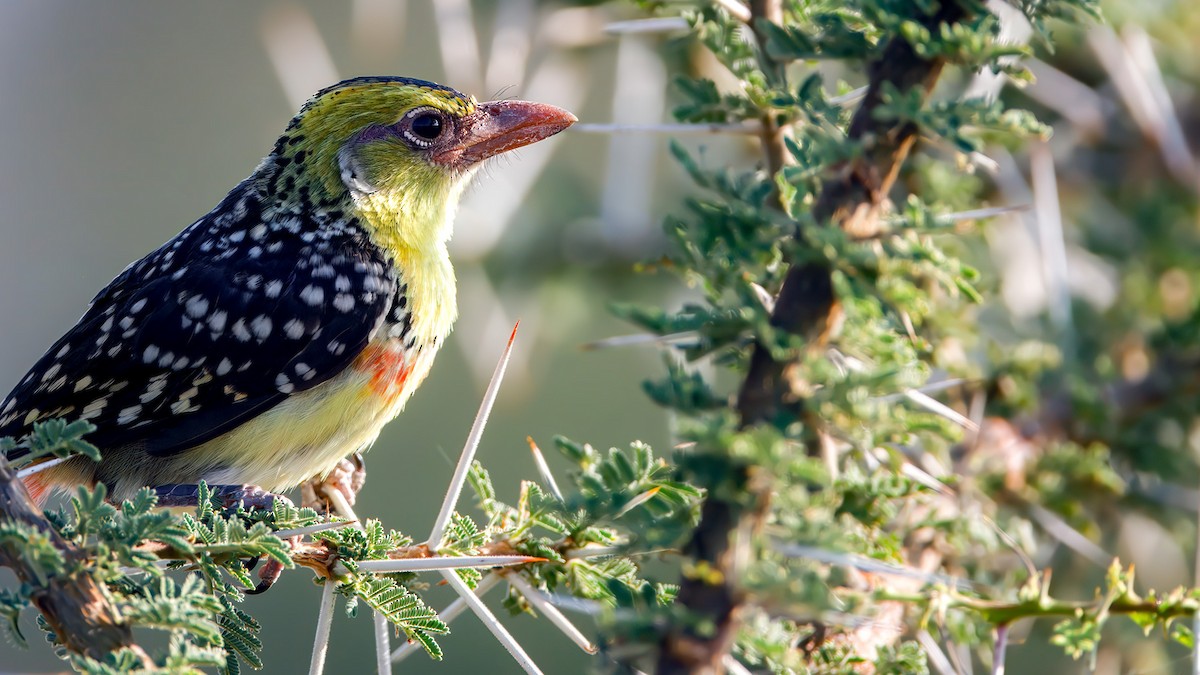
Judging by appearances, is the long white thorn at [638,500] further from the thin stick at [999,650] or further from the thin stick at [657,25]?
the thin stick at [657,25]

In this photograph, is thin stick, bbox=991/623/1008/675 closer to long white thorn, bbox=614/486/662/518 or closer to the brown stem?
long white thorn, bbox=614/486/662/518

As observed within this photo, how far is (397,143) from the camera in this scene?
4.38 m

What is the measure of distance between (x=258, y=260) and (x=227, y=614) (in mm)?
2036

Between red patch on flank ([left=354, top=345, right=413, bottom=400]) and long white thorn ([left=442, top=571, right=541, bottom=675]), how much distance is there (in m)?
1.57

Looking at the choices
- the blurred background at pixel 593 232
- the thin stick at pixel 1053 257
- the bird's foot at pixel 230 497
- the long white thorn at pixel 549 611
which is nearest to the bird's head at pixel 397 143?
the blurred background at pixel 593 232

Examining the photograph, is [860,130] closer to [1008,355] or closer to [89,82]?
[1008,355]

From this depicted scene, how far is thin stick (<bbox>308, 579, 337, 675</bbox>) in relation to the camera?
89.4 inches

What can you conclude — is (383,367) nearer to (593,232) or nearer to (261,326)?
(261,326)

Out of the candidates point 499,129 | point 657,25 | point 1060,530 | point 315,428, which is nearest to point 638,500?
point 657,25

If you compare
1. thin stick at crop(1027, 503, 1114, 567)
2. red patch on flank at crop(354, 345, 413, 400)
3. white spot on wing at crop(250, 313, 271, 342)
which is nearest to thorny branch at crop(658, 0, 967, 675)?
thin stick at crop(1027, 503, 1114, 567)

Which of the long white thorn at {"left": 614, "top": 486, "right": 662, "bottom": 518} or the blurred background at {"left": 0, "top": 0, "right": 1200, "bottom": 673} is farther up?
the long white thorn at {"left": 614, "top": 486, "right": 662, "bottom": 518}

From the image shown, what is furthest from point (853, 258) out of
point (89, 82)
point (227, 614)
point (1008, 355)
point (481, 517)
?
point (89, 82)

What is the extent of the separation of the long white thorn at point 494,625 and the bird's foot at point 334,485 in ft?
5.60

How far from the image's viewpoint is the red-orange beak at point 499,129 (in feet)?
13.8
